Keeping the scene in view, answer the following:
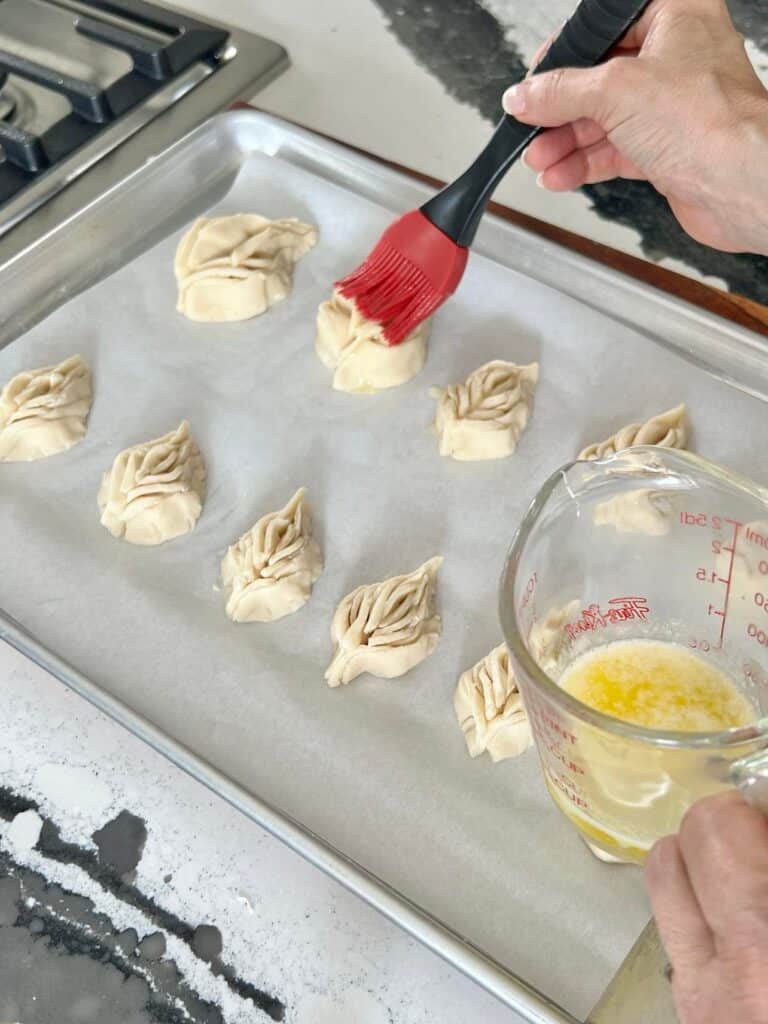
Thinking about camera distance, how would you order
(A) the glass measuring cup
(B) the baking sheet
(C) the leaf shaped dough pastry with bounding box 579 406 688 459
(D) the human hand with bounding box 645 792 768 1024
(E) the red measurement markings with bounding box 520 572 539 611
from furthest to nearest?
(C) the leaf shaped dough pastry with bounding box 579 406 688 459
(B) the baking sheet
(E) the red measurement markings with bounding box 520 572 539 611
(A) the glass measuring cup
(D) the human hand with bounding box 645 792 768 1024

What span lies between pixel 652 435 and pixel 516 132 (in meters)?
0.35

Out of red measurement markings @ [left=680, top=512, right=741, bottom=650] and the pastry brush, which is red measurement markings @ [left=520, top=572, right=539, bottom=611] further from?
the pastry brush

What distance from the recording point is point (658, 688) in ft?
Answer: 2.87

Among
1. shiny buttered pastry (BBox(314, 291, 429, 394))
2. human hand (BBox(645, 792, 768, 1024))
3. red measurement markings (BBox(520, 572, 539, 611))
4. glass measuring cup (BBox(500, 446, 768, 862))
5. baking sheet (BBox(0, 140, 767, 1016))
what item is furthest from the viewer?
shiny buttered pastry (BBox(314, 291, 429, 394))

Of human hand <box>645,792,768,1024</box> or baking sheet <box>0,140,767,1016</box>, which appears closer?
human hand <box>645,792,768,1024</box>

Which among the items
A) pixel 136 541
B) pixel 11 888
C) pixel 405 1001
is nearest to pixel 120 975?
pixel 11 888

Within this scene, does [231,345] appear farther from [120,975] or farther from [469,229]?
[120,975]

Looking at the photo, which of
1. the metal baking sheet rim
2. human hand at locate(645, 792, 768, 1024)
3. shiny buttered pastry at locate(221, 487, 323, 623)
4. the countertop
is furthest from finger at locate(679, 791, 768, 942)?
the metal baking sheet rim

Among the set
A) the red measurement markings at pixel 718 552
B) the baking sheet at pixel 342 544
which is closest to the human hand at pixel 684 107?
the baking sheet at pixel 342 544

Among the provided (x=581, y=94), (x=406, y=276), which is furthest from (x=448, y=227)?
(x=581, y=94)

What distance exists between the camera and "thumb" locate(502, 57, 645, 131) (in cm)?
104

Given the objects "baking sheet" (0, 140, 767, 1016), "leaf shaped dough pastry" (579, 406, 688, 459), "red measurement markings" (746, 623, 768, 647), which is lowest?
"baking sheet" (0, 140, 767, 1016)

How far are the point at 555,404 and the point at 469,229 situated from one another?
22cm

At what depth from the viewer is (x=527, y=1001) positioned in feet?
2.76
